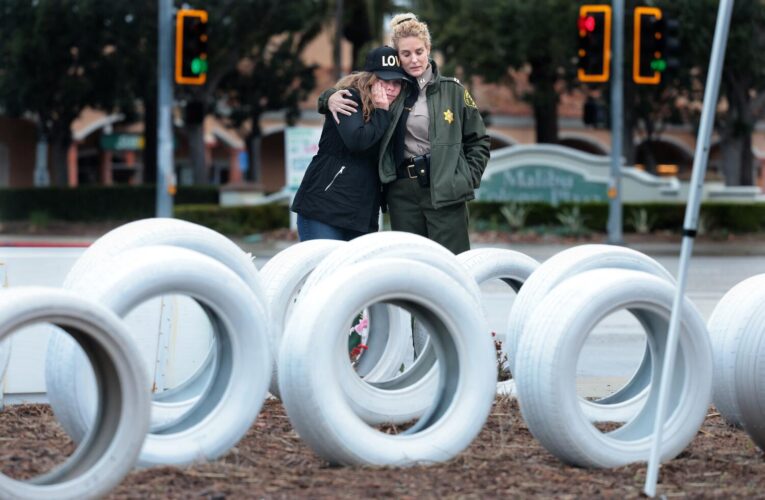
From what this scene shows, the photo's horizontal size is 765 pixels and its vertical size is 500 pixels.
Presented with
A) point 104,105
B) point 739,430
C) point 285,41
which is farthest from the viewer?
point 285,41

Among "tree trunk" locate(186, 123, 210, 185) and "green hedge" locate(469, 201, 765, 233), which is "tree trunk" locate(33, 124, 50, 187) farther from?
"green hedge" locate(469, 201, 765, 233)

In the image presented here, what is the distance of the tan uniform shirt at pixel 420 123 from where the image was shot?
7.21 metres

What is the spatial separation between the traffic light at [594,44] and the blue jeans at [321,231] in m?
16.3

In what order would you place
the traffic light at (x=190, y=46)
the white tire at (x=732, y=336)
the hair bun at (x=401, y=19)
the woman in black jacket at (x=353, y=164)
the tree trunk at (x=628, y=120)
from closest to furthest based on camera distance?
1. the white tire at (x=732, y=336)
2. the woman in black jacket at (x=353, y=164)
3. the hair bun at (x=401, y=19)
4. the traffic light at (x=190, y=46)
5. the tree trunk at (x=628, y=120)

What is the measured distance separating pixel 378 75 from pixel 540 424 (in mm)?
2347

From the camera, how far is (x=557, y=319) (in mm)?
5383

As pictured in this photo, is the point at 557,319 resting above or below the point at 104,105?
below

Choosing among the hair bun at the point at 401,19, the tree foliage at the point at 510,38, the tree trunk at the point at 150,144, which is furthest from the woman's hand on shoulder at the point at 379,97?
the tree trunk at the point at 150,144

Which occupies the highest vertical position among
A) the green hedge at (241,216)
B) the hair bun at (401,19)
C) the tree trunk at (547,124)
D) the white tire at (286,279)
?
the tree trunk at (547,124)

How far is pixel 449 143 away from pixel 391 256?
4.53 ft

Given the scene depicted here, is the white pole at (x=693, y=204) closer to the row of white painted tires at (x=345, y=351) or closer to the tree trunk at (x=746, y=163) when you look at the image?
the row of white painted tires at (x=345, y=351)

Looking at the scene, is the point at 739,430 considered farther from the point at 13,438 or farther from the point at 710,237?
the point at 710,237

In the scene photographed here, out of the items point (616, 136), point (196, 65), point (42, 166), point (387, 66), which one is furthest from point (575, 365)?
point (42, 166)

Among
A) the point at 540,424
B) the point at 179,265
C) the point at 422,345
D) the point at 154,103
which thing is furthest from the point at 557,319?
the point at 154,103
